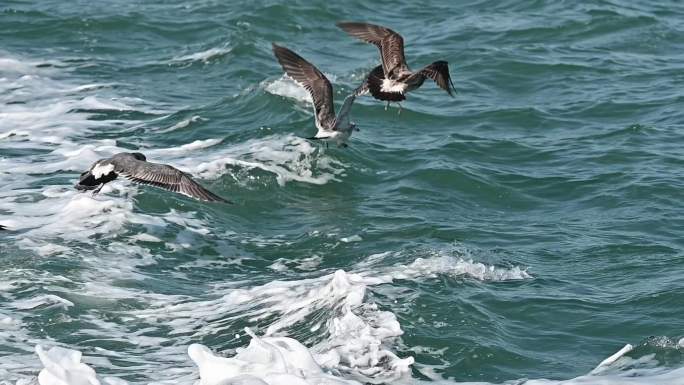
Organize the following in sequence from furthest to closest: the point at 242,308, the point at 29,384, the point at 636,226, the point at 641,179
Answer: the point at 641,179 → the point at 636,226 → the point at 242,308 → the point at 29,384

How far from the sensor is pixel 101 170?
42.3 ft

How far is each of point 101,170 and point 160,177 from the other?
2.00 feet

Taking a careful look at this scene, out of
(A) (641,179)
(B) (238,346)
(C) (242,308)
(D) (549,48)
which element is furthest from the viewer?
(D) (549,48)

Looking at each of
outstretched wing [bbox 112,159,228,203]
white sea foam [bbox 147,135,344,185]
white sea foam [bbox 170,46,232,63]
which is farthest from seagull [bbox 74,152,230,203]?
white sea foam [bbox 170,46,232,63]

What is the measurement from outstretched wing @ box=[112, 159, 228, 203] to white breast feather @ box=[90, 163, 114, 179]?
0.19ft

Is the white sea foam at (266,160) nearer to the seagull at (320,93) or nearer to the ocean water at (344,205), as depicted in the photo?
the ocean water at (344,205)

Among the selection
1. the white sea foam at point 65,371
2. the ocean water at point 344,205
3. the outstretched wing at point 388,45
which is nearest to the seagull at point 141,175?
the ocean water at point 344,205

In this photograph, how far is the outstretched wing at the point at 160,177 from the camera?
41.4 ft

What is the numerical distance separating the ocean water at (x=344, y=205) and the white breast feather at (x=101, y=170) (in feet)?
2.00

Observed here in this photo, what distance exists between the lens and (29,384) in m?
9.27

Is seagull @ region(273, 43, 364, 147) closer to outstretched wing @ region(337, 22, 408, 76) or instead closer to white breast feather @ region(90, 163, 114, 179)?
outstretched wing @ region(337, 22, 408, 76)

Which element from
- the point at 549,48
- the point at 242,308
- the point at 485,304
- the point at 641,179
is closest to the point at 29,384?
the point at 242,308

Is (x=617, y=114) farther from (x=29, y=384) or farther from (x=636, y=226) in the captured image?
(x=29, y=384)

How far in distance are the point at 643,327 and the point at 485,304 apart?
1.32 metres
